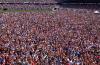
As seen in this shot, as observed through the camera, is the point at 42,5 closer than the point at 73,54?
No

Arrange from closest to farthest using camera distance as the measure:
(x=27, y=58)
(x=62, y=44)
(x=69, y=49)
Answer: (x=27, y=58), (x=69, y=49), (x=62, y=44)

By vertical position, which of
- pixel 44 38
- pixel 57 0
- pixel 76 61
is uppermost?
pixel 57 0

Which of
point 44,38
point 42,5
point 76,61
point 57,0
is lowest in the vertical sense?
point 76,61

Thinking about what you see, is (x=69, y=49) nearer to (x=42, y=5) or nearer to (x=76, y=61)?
(x=76, y=61)

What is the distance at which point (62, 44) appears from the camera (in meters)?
10.4

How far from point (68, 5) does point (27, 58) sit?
1790 inches

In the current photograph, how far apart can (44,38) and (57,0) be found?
152ft

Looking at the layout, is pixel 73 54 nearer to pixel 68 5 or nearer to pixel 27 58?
pixel 27 58

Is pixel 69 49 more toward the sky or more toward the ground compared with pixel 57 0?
more toward the ground

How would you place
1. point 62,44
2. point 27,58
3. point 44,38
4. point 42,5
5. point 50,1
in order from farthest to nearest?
point 50,1, point 42,5, point 44,38, point 62,44, point 27,58

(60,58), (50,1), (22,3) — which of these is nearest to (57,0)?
(50,1)

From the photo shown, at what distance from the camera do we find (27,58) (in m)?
7.62

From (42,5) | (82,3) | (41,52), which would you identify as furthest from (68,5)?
(41,52)

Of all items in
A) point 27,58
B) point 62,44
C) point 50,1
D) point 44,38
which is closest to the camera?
point 27,58
